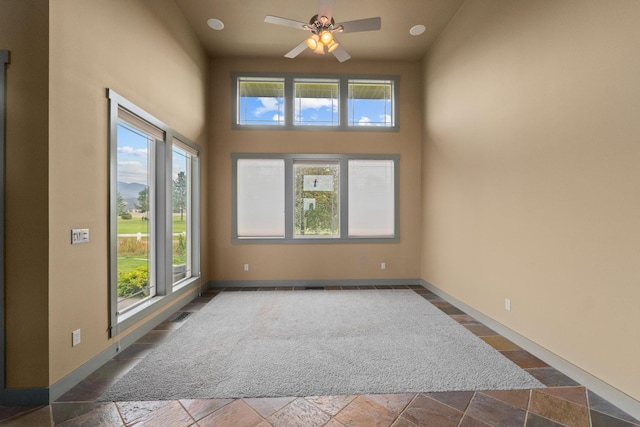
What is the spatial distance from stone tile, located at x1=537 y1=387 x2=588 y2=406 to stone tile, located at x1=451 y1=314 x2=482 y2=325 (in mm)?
1295

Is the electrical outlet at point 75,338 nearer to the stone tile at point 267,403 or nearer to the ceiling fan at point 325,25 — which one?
the stone tile at point 267,403

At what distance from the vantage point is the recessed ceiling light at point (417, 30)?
425cm

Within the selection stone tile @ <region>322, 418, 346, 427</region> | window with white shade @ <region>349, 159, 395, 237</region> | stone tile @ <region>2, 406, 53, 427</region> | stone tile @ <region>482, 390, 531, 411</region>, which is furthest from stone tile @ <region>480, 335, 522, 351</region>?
stone tile @ <region>2, 406, 53, 427</region>

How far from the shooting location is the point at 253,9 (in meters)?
3.88

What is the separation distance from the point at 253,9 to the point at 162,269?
12.1 ft

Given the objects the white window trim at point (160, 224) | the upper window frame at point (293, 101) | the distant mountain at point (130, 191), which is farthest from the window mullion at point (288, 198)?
the distant mountain at point (130, 191)

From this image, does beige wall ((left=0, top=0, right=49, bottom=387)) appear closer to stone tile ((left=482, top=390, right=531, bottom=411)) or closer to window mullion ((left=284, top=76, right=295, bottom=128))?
stone tile ((left=482, top=390, right=531, bottom=411))

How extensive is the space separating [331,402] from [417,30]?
4.96 meters

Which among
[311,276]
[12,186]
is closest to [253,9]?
[12,186]

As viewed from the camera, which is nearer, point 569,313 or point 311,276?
point 569,313

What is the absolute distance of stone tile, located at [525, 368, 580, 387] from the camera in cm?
218

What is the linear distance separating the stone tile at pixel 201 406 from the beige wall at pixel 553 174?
2737 millimetres

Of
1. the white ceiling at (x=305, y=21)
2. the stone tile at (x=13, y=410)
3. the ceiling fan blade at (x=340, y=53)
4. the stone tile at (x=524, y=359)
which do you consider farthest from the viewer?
the white ceiling at (x=305, y=21)

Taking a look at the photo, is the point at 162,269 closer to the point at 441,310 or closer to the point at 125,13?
the point at 125,13
